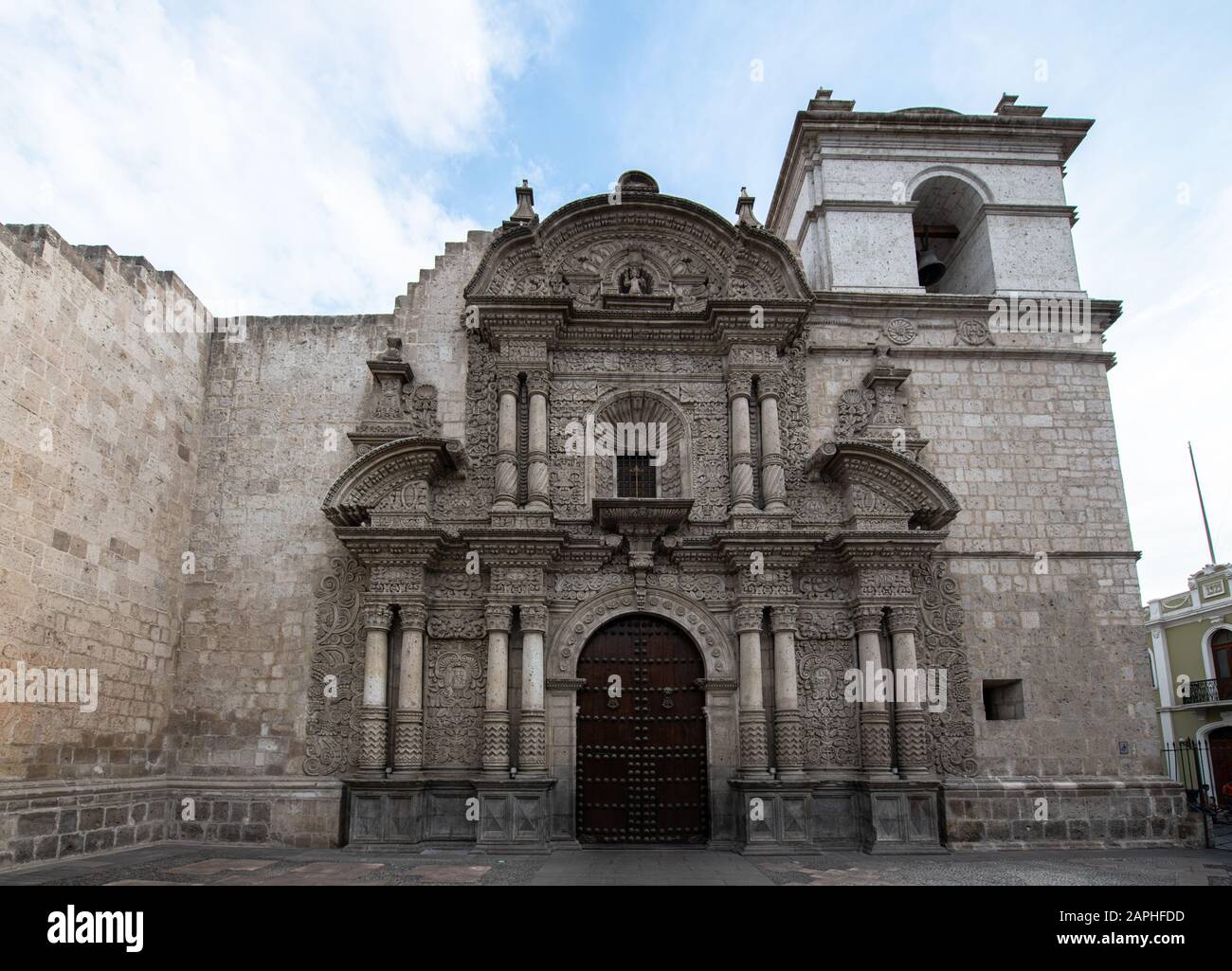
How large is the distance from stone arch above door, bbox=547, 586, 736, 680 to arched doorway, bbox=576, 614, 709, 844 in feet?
0.50

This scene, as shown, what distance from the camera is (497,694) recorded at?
1073 cm

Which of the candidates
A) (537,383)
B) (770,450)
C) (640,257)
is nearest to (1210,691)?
(770,450)

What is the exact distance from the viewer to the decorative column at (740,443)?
11.5 m

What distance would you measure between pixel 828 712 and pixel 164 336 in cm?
995

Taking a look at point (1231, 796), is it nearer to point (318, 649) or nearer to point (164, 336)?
point (318, 649)

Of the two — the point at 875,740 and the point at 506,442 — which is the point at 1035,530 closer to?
the point at 875,740

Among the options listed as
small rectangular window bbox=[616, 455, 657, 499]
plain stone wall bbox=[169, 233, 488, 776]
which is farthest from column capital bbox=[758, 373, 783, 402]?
plain stone wall bbox=[169, 233, 488, 776]

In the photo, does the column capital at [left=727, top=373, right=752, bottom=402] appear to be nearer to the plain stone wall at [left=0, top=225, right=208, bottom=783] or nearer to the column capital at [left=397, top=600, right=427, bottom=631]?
the column capital at [left=397, top=600, right=427, bottom=631]

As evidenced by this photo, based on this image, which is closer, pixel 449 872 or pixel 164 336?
→ pixel 449 872

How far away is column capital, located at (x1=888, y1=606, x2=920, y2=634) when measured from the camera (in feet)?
36.6

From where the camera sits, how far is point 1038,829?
430 inches
